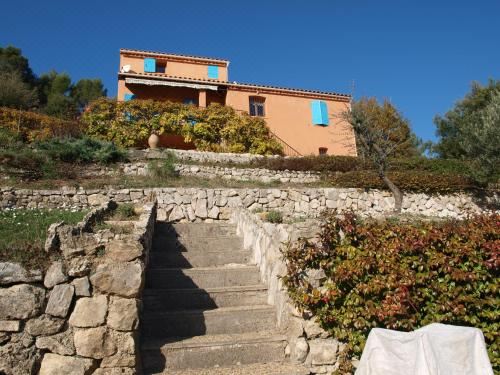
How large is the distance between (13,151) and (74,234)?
10979mm

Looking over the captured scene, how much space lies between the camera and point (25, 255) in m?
4.06

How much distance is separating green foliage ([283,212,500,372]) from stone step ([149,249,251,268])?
8.14 feet

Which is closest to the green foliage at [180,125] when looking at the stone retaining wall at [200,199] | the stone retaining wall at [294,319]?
the stone retaining wall at [200,199]

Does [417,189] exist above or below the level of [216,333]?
above

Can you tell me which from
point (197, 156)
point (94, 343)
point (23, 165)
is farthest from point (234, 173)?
point (94, 343)

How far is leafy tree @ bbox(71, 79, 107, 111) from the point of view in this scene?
32.2 m

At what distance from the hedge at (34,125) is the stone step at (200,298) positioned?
42.2 ft

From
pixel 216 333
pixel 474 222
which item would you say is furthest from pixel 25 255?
pixel 474 222

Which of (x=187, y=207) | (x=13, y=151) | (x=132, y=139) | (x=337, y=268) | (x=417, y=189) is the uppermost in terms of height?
(x=132, y=139)

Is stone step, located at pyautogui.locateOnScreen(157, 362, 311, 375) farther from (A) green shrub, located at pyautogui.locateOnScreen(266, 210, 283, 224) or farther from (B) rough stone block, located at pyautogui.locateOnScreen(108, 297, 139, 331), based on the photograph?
(A) green shrub, located at pyautogui.locateOnScreen(266, 210, 283, 224)

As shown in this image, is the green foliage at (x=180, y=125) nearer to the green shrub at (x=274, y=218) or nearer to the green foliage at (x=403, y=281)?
the green shrub at (x=274, y=218)

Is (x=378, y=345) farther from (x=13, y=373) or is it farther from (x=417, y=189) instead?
(x=417, y=189)

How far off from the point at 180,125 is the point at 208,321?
1389 cm

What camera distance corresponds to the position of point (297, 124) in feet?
72.3
